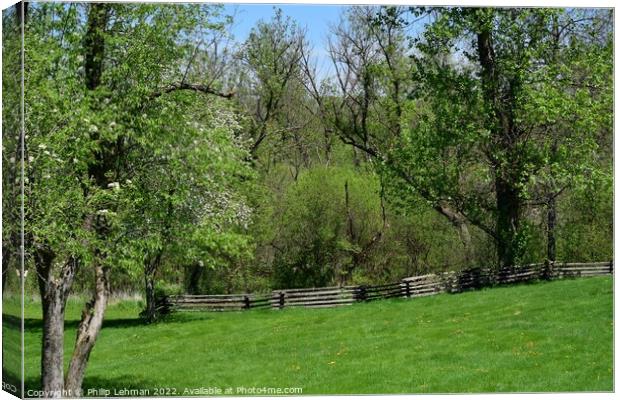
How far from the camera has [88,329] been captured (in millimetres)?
12406

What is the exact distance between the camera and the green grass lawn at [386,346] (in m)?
12.3

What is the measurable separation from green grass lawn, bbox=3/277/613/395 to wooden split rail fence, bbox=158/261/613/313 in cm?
10

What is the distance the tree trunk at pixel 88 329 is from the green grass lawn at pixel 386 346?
0.39 feet

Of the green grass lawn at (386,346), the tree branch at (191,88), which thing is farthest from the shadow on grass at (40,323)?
the tree branch at (191,88)

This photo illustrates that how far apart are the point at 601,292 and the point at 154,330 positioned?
578cm

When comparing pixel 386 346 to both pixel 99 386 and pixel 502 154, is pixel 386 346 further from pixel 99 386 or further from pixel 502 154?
pixel 99 386

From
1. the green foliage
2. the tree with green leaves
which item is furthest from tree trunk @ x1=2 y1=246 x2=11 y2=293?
the tree with green leaves

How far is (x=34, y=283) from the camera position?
1170 cm

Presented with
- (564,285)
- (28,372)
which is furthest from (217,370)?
(564,285)

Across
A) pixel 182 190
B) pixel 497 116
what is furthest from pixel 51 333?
pixel 497 116

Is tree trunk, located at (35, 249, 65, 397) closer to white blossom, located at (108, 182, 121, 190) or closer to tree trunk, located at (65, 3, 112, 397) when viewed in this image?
tree trunk, located at (65, 3, 112, 397)

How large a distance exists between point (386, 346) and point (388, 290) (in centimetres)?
72

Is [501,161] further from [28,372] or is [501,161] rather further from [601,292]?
[28,372]

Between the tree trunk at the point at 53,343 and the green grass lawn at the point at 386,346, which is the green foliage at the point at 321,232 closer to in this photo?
the green grass lawn at the point at 386,346
